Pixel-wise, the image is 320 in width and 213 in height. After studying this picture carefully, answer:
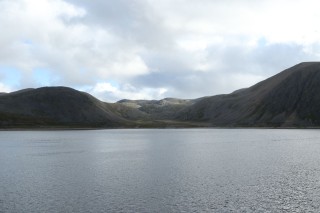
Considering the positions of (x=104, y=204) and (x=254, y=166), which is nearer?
(x=104, y=204)

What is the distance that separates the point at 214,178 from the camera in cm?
4853

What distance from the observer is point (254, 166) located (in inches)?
2344

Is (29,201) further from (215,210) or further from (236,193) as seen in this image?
(236,193)

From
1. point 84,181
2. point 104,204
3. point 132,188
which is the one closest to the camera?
point 104,204

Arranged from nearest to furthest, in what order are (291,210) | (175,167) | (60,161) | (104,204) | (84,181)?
(291,210), (104,204), (84,181), (175,167), (60,161)

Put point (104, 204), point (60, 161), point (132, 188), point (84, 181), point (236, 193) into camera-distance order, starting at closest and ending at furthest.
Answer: point (104, 204), point (236, 193), point (132, 188), point (84, 181), point (60, 161)

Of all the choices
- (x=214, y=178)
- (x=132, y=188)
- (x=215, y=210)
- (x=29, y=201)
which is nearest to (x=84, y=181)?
(x=132, y=188)

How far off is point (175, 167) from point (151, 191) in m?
18.5

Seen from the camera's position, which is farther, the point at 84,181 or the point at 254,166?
the point at 254,166

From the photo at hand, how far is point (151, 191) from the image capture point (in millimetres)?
40625

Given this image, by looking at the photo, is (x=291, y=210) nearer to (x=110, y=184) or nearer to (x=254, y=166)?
(x=110, y=184)

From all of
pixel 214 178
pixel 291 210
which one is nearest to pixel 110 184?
pixel 214 178

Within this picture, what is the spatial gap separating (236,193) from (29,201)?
65.2ft

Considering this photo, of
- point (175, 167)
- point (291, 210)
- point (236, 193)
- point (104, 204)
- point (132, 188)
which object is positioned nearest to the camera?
point (291, 210)
